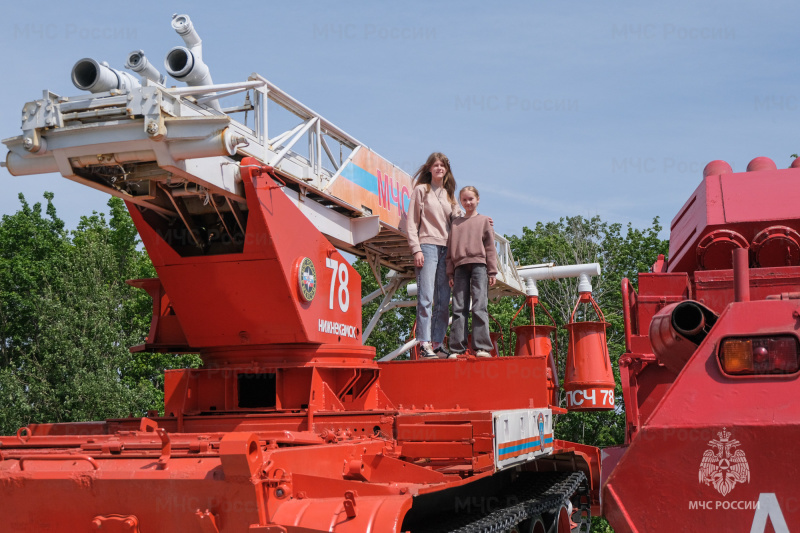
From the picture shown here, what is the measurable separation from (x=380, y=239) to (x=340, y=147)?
1.62 meters

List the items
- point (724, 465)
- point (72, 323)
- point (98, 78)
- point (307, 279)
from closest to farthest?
point (724, 465) → point (98, 78) → point (307, 279) → point (72, 323)

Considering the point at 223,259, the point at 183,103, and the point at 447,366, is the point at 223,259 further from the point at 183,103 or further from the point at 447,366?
→ the point at 447,366

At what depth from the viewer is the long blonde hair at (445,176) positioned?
991cm

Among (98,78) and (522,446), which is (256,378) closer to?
(522,446)

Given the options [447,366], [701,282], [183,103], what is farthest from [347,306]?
[701,282]

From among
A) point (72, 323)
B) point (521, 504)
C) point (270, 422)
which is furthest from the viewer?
point (72, 323)

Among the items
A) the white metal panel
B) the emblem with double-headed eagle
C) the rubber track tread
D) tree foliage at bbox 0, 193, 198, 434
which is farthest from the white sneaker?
tree foliage at bbox 0, 193, 198, 434

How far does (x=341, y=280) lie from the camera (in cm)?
875

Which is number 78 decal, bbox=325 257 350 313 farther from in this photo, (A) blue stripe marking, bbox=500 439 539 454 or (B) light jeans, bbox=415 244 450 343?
(A) blue stripe marking, bbox=500 439 539 454

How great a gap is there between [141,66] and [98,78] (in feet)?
1.47

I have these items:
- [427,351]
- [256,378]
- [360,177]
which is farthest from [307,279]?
[360,177]

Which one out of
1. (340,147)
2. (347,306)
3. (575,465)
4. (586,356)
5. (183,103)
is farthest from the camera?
(586,356)

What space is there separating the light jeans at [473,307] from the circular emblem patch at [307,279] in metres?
1.96

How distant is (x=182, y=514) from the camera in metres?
5.60
